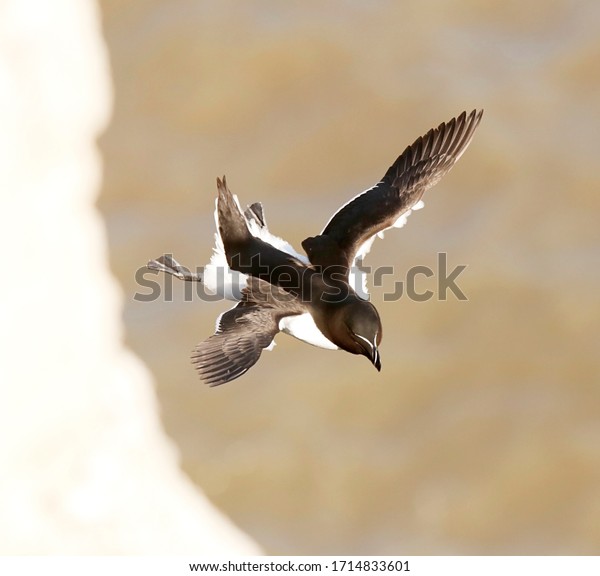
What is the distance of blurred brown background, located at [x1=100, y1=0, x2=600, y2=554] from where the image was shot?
5.53 meters

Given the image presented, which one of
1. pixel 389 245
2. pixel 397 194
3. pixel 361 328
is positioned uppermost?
pixel 389 245

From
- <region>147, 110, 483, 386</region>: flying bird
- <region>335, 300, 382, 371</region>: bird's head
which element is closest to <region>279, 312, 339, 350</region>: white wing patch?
<region>147, 110, 483, 386</region>: flying bird

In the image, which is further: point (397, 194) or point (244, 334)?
point (397, 194)

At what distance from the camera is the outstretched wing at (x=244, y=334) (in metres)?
4.79

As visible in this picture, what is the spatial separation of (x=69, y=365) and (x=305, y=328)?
1.51 metres

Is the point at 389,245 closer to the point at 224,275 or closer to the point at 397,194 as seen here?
the point at 397,194

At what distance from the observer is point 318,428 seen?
5773mm

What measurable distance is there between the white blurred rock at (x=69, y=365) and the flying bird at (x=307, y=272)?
0.70 metres

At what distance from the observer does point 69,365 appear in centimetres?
602

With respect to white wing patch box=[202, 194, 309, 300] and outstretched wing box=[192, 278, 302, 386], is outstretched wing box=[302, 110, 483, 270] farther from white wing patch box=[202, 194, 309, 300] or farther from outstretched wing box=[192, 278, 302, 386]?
outstretched wing box=[192, 278, 302, 386]

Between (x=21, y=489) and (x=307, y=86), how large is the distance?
319cm

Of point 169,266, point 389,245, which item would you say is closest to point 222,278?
point 169,266

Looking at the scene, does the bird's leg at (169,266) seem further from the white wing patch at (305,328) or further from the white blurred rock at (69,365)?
the white wing patch at (305,328)

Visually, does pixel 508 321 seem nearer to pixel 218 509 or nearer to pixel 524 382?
pixel 524 382
